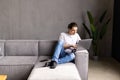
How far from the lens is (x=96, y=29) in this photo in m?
5.54

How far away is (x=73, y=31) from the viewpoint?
3707mm

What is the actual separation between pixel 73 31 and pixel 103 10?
221cm

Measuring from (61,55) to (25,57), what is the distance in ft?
2.20

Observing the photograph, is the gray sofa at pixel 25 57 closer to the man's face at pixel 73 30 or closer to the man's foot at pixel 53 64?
the man's foot at pixel 53 64

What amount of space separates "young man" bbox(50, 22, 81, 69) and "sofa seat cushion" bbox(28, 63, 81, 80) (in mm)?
242

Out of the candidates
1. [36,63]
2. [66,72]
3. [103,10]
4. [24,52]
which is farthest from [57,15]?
[66,72]

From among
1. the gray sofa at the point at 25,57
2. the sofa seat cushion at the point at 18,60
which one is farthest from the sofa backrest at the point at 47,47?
the sofa seat cushion at the point at 18,60

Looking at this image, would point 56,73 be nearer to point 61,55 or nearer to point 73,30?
point 61,55

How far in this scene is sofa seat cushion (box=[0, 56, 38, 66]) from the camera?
3.51 meters

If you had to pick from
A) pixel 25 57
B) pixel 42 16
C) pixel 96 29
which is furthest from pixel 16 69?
pixel 96 29

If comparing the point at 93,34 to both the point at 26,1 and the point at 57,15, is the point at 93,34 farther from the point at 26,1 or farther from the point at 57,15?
the point at 26,1

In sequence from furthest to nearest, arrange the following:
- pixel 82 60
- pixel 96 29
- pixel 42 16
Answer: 1. pixel 42 16
2. pixel 96 29
3. pixel 82 60

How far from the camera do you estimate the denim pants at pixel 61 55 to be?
11.4ft

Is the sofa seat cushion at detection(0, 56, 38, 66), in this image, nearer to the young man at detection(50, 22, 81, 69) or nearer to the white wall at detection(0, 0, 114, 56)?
the young man at detection(50, 22, 81, 69)
